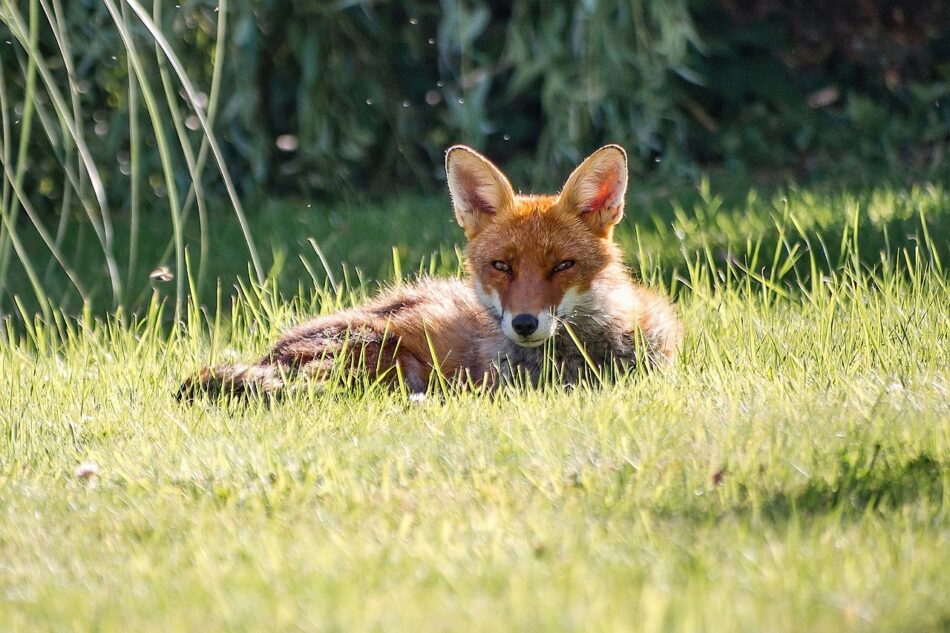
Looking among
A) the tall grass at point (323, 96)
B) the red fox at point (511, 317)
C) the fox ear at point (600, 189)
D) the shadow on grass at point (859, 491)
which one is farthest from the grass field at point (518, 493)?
the tall grass at point (323, 96)

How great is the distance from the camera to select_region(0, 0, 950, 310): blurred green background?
937 cm

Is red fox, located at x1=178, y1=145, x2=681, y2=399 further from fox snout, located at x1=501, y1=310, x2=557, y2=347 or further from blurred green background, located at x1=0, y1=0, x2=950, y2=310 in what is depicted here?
blurred green background, located at x1=0, y1=0, x2=950, y2=310

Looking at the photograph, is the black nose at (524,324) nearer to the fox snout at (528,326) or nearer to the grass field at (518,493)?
the fox snout at (528,326)

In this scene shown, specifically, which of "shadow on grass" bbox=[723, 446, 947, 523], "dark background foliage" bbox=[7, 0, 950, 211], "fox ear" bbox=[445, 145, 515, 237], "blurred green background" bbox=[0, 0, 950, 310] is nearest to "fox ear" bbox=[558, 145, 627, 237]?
"fox ear" bbox=[445, 145, 515, 237]

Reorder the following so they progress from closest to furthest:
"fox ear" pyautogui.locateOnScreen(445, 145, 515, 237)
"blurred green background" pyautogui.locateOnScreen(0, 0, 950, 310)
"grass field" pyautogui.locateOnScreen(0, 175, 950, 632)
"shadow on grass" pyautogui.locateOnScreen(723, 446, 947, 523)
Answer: "grass field" pyautogui.locateOnScreen(0, 175, 950, 632) → "shadow on grass" pyautogui.locateOnScreen(723, 446, 947, 523) → "fox ear" pyautogui.locateOnScreen(445, 145, 515, 237) → "blurred green background" pyautogui.locateOnScreen(0, 0, 950, 310)

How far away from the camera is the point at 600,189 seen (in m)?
5.19

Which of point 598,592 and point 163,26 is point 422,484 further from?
point 163,26

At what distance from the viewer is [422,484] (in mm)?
3689

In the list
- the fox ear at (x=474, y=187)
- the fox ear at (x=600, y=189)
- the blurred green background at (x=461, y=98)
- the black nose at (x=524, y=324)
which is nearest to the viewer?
the black nose at (x=524, y=324)

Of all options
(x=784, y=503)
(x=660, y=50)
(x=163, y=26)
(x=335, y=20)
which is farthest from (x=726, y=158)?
(x=784, y=503)

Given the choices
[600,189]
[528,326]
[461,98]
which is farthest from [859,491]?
[461,98]

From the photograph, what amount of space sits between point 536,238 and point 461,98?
537 centimetres

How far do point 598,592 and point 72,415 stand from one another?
8.62ft

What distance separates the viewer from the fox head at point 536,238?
4855 millimetres
